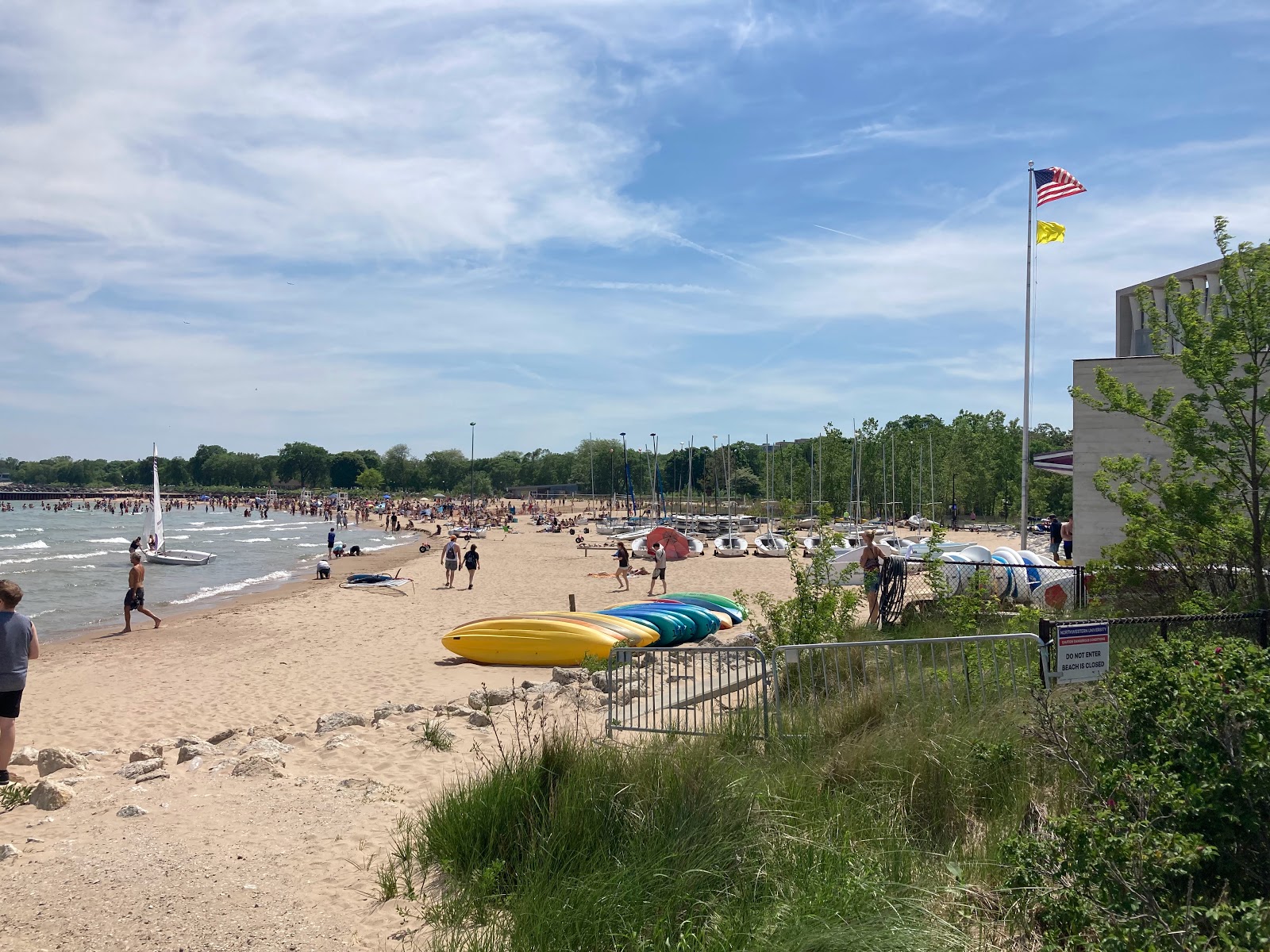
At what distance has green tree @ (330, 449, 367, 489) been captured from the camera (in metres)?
181

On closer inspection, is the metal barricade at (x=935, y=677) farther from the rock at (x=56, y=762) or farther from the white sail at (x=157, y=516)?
the white sail at (x=157, y=516)

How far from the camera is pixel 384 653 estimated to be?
680 inches

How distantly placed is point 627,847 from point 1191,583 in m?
7.94

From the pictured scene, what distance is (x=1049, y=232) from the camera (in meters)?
23.4

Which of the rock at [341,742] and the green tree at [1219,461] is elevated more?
the green tree at [1219,461]

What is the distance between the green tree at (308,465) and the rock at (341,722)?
17957cm

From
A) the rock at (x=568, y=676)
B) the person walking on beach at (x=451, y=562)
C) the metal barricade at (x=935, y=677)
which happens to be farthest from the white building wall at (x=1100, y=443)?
the person walking on beach at (x=451, y=562)

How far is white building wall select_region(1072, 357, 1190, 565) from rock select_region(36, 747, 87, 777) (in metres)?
15.9

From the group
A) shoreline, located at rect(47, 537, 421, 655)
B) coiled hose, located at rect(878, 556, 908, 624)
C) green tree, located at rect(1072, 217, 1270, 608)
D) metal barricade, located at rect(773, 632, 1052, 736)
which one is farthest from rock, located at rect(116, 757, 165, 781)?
shoreline, located at rect(47, 537, 421, 655)

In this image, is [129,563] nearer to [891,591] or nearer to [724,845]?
[891,591]

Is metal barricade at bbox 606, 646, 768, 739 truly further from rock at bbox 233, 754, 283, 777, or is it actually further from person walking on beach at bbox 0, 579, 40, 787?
person walking on beach at bbox 0, 579, 40, 787

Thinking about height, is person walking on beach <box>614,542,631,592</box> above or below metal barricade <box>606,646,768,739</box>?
below

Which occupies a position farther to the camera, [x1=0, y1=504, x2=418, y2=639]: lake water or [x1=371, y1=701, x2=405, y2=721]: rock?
[x1=0, y1=504, x2=418, y2=639]: lake water

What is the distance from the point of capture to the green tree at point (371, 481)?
554ft
